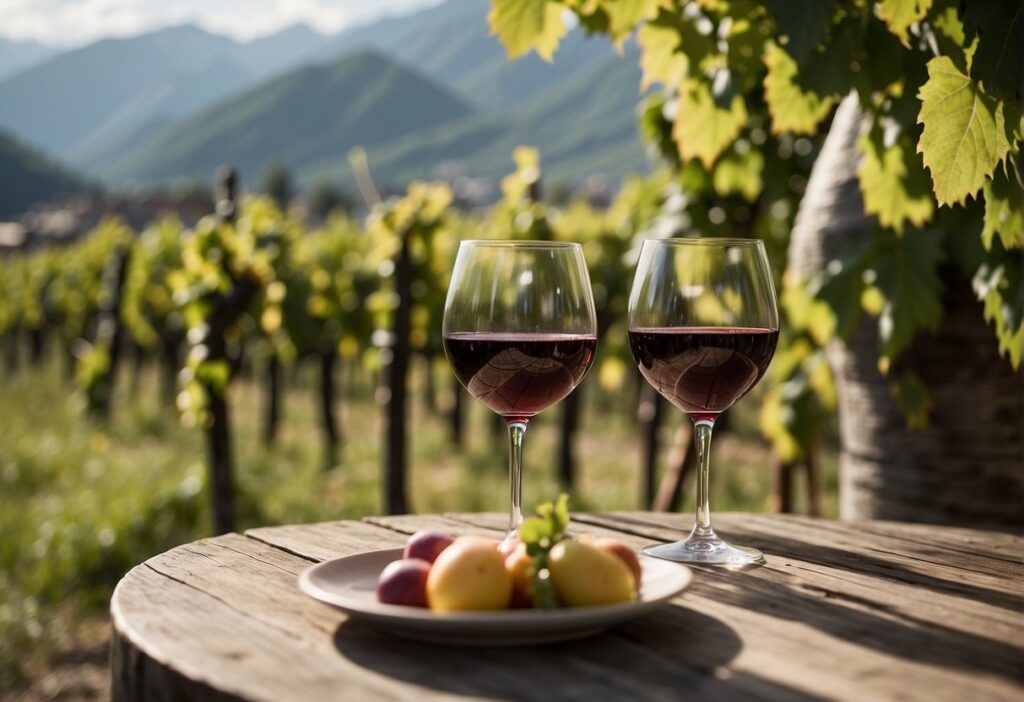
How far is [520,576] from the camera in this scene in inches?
49.2

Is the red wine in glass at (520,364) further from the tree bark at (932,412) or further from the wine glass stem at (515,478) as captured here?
the tree bark at (932,412)

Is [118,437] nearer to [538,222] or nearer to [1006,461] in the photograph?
[538,222]

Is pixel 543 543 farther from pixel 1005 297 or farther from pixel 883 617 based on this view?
pixel 1005 297

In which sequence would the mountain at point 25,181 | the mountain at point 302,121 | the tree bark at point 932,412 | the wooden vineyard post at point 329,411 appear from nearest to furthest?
the tree bark at point 932,412
the wooden vineyard post at point 329,411
the mountain at point 25,181
the mountain at point 302,121

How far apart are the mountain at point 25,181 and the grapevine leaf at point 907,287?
97717mm

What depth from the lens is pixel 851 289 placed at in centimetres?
289

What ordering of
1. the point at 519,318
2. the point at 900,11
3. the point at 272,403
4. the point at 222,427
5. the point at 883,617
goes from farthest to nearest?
the point at 272,403
the point at 222,427
the point at 900,11
the point at 519,318
the point at 883,617

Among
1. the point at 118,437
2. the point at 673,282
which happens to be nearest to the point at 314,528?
the point at 673,282

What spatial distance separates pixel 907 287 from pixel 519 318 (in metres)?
1.59

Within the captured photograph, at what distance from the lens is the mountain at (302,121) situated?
436 ft

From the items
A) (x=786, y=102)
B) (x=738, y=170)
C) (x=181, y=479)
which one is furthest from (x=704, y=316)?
(x=181, y=479)

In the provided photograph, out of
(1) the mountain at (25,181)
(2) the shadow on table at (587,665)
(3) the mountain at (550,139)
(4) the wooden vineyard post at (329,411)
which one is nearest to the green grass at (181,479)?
(4) the wooden vineyard post at (329,411)

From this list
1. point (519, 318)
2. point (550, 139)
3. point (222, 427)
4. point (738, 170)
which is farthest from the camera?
point (550, 139)

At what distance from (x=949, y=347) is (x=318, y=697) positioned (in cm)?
256
